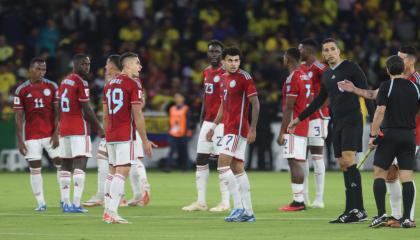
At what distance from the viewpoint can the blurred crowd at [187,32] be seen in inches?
1230

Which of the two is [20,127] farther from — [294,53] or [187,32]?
[187,32]

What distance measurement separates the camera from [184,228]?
1426 centimetres

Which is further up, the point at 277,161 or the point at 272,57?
the point at 272,57

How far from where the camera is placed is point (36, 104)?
57.3 feet

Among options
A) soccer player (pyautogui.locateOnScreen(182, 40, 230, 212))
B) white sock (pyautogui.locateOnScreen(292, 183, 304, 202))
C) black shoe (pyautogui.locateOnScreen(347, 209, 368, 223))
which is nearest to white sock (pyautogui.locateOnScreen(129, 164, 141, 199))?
soccer player (pyautogui.locateOnScreen(182, 40, 230, 212))

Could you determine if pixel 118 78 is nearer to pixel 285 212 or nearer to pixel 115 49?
pixel 285 212

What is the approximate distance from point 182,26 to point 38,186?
16.9m

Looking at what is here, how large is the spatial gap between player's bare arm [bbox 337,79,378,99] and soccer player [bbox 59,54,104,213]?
4119 millimetres

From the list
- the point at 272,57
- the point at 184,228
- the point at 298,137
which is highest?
the point at 272,57

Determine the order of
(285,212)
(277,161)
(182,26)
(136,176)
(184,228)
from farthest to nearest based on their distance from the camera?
(182,26) → (277,161) → (136,176) → (285,212) → (184,228)

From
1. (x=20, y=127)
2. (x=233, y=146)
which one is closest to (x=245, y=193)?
(x=233, y=146)

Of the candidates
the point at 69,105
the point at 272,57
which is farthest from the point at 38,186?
the point at 272,57

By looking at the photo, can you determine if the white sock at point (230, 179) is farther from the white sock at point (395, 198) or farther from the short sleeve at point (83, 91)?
the short sleeve at point (83, 91)

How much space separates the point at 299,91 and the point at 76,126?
346 centimetres
